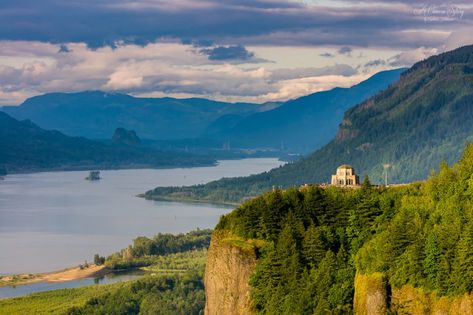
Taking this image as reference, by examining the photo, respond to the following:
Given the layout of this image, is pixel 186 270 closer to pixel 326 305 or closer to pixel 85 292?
pixel 85 292

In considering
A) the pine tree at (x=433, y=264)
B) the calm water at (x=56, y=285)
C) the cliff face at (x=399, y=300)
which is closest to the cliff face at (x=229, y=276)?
the cliff face at (x=399, y=300)

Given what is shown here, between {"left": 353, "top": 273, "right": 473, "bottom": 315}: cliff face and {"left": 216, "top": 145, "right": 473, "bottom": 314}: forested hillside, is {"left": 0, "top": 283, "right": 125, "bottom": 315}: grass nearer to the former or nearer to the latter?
{"left": 216, "top": 145, "right": 473, "bottom": 314}: forested hillside

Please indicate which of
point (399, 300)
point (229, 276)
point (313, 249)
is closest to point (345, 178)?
point (229, 276)

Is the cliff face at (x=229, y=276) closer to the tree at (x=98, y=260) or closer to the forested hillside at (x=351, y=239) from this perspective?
the forested hillside at (x=351, y=239)

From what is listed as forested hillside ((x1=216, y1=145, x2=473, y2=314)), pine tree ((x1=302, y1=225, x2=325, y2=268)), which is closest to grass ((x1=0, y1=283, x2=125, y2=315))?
forested hillside ((x1=216, y1=145, x2=473, y2=314))

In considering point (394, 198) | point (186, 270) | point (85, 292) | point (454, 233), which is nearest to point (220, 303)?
point (394, 198)

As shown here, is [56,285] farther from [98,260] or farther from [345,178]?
[345,178]

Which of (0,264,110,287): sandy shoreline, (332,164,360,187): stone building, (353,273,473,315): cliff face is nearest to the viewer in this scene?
(353,273,473,315): cliff face
